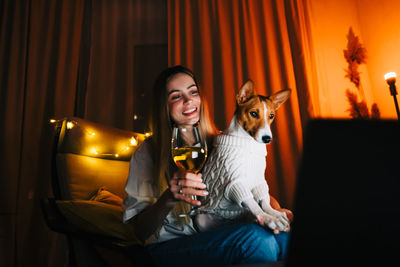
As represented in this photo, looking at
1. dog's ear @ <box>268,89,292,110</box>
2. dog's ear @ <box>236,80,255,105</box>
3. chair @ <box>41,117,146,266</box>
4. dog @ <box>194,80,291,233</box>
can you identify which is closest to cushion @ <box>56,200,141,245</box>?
chair @ <box>41,117,146,266</box>

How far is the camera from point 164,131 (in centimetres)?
126

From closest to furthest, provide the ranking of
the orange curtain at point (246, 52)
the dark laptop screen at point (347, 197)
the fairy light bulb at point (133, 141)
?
the dark laptop screen at point (347, 197) → the fairy light bulb at point (133, 141) → the orange curtain at point (246, 52)

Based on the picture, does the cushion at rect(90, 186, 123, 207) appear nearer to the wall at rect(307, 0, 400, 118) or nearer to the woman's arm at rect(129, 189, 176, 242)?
the woman's arm at rect(129, 189, 176, 242)

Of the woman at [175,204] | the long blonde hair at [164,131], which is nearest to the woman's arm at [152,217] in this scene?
the woman at [175,204]

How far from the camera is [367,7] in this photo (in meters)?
2.96

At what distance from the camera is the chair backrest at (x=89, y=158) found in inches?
50.8

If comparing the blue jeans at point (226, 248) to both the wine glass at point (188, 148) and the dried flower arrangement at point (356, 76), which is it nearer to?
the wine glass at point (188, 148)

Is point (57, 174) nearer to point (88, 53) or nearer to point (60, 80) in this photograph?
point (60, 80)

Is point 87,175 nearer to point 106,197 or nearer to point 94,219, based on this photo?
point 106,197

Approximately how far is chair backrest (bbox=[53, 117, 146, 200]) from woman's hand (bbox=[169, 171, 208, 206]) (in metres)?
0.77

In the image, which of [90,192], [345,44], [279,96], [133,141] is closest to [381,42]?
[345,44]

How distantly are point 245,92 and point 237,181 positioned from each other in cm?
47

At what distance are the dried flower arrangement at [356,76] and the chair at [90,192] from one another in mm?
2197

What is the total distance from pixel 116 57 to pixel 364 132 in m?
2.74
